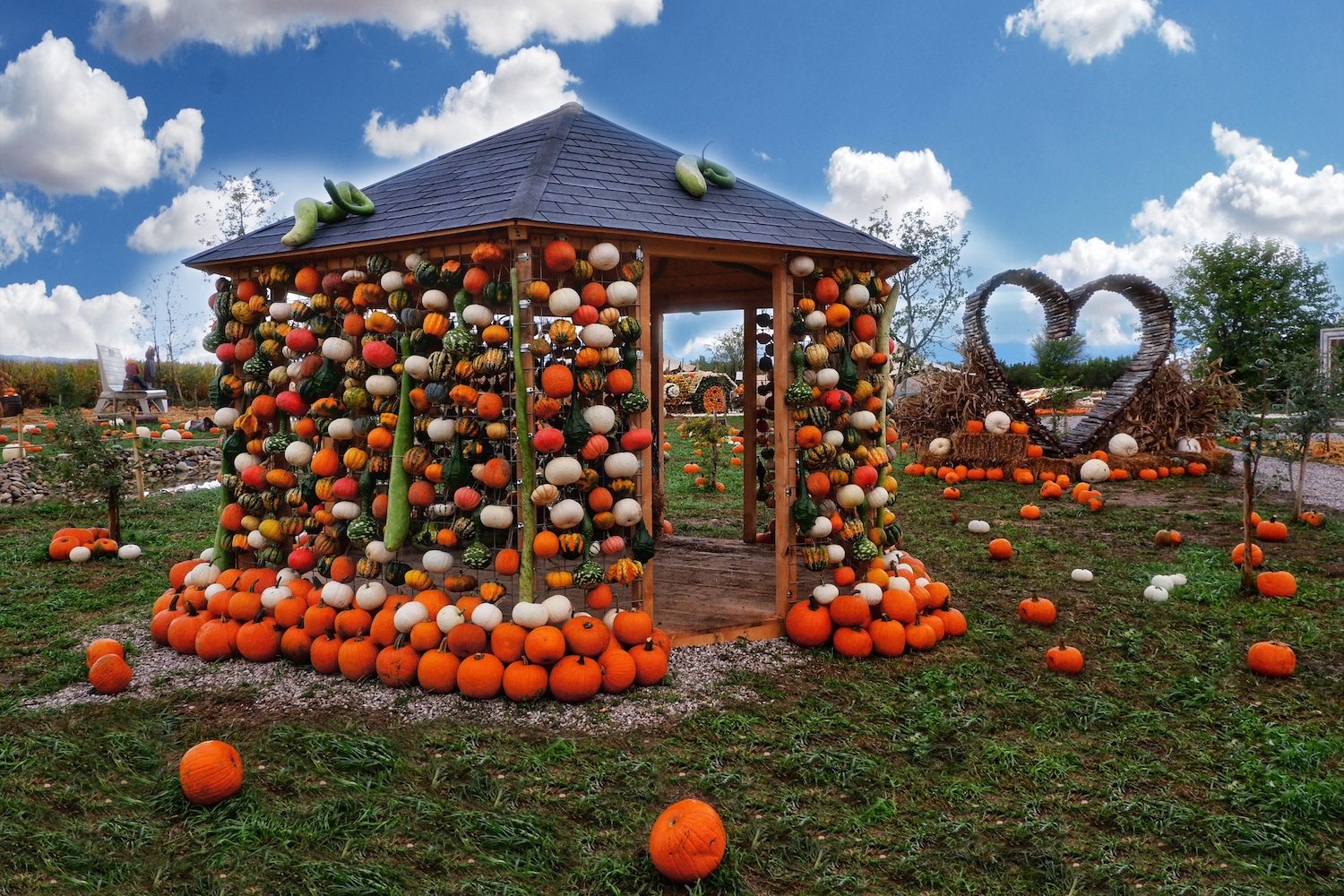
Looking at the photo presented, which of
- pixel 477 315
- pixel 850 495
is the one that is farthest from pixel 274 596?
pixel 850 495

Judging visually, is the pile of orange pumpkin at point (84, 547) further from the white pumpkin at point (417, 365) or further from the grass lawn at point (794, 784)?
the white pumpkin at point (417, 365)

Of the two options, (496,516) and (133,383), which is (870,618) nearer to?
(496,516)

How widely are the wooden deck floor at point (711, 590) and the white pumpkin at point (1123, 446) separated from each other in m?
8.79

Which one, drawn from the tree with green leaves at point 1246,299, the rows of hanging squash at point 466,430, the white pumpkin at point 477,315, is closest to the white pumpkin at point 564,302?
the rows of hanging squash at point 466,430

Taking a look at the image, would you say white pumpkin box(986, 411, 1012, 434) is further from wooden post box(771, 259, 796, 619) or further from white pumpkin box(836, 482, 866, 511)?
wooden post box(771, 259, 796, 619)

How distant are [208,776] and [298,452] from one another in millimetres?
2527

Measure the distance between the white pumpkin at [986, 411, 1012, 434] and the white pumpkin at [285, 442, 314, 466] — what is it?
11355 mm

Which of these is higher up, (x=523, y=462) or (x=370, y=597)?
(x=523, y=462)

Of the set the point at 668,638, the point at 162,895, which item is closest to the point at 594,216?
the point at 668,638

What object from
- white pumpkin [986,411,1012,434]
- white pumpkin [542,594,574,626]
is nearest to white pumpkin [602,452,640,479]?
white pumpkin [542,594,574,626]

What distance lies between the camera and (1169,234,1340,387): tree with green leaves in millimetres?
28922

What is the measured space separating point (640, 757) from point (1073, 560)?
6.12 m

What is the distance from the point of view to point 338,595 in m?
5.20

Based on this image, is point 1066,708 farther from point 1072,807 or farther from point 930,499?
point 930,499
